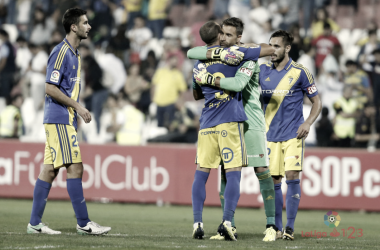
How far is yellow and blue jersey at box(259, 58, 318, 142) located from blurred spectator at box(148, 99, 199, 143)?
6.00m

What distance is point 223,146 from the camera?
5949 millimetres

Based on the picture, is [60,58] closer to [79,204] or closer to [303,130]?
[79,204]

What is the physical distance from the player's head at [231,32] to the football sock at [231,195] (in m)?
1.48

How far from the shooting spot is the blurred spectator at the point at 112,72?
14438mm

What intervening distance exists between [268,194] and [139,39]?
9695 millimetres

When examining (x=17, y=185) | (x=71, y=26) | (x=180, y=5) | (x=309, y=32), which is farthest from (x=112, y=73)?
(x=71, y=26)

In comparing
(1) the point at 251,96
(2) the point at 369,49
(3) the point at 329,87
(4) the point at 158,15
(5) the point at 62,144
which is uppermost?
(4) the point at 158,15

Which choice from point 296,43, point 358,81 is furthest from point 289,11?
point 358,81

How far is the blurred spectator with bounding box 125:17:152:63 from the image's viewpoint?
1497cm

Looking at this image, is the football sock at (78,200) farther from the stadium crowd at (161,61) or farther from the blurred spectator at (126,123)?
the blurred spectator at (126,123)

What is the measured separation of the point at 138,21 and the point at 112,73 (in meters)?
1.90

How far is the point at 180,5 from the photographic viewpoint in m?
16.0

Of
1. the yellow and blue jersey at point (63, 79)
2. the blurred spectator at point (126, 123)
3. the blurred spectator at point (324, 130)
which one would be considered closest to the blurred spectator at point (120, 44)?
the blurred spectator at point (126, 123)

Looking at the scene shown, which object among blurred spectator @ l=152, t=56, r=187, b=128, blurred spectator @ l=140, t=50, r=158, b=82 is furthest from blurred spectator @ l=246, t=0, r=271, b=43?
blurred spectator @ l=140, t=50, r=158, b=82
